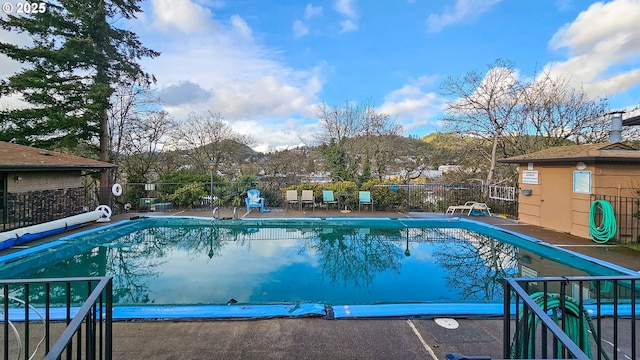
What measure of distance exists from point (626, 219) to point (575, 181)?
1203mm

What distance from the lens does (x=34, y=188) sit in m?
9.02

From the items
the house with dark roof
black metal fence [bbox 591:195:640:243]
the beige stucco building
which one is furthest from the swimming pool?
black metal fence [bbox 591:195:640:243]

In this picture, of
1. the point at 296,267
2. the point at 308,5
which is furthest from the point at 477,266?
the point at 308,5

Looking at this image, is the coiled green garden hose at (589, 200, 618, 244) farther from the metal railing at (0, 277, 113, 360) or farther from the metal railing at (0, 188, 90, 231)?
the metal railing at (0, 188, 90, 231)

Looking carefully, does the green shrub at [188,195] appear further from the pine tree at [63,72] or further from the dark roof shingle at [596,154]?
the dark roof shingle at [596,154]

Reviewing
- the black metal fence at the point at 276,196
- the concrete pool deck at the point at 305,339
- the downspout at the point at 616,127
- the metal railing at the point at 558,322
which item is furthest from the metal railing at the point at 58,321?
the downspout at the point at 616,127

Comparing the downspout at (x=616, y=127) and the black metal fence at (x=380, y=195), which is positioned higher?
the downspout at (x=616, y=127)

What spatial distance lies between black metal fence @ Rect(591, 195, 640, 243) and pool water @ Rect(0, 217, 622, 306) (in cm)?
183

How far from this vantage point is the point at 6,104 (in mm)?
11492

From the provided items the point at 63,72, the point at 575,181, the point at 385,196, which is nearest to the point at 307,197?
the point at 385,196

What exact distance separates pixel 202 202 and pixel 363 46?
903cm

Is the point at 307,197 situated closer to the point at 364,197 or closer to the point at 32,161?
the point at 364,197

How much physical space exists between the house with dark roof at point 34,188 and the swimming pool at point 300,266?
5.52 ft

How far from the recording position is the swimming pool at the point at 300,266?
4.01 metres
